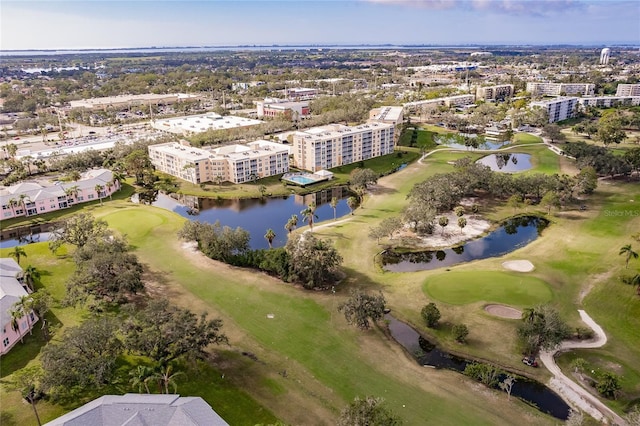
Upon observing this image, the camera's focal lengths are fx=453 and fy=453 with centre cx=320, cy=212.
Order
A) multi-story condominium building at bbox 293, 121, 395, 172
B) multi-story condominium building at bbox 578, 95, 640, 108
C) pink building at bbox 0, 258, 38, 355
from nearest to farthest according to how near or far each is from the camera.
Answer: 1. pink building at bbox 0, 258, 38, 355
2. multi-story condominium building at bbox 293, 121, 395, 172
3. multi-story condominium building at bbox 578, 95, 640, 108

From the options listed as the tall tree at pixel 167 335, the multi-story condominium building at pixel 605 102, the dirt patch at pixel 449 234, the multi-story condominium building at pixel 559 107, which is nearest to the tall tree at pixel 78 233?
the tall tree at pixel 167 335

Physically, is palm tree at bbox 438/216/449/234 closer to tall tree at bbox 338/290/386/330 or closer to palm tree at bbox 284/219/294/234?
palm tree at bbox 284/219/294/234

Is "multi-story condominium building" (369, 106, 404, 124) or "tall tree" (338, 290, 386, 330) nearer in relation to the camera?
"tall tree" (338, 290, 386, 330)

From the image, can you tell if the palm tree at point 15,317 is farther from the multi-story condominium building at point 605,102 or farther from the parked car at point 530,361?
the multi-story condominium building at point 605,102

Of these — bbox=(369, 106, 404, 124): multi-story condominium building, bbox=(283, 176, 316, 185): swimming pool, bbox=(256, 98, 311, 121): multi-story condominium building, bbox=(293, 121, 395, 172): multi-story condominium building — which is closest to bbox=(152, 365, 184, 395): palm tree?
bbox=(283, 176, 316, 185): swimming pool

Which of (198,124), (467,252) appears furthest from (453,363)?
(198,124)

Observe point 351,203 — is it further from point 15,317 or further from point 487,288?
point 15,317

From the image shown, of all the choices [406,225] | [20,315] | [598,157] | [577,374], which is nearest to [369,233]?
[406,225]
